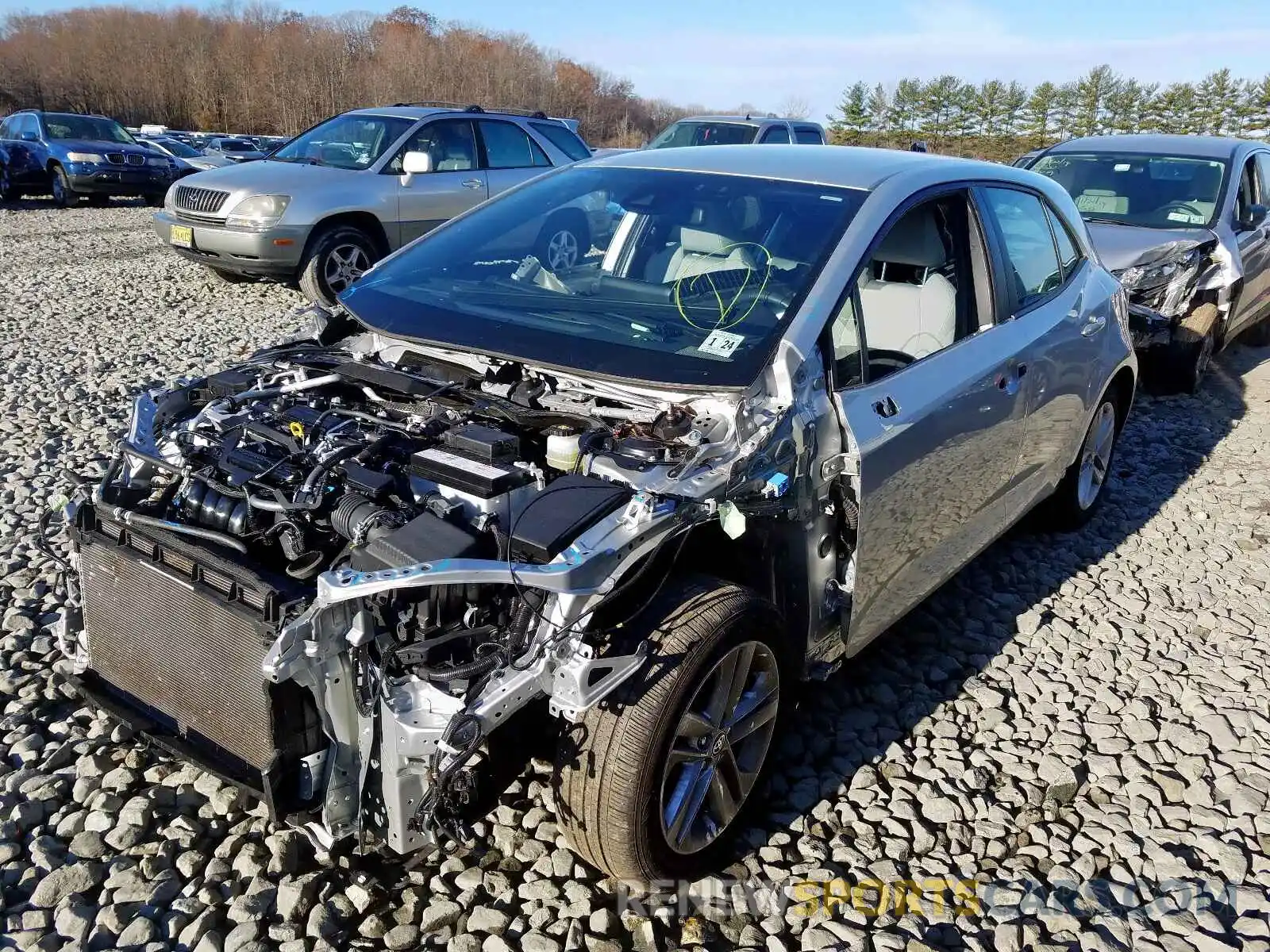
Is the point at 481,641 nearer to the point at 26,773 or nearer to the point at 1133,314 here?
the point at 26,773

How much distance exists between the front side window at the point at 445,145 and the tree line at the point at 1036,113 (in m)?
29.6

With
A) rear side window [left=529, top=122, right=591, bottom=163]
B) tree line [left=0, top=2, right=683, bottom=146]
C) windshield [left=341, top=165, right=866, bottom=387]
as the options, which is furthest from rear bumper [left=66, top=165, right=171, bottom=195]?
tree line [left=0, top=2, right=683, bottom=146]

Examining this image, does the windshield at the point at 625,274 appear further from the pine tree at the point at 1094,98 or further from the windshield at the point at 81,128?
the pine tree at the point at 1094,98

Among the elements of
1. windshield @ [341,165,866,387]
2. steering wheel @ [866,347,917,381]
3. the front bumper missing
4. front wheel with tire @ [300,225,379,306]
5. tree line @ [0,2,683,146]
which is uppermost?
tree line @ [0,2,683,146]

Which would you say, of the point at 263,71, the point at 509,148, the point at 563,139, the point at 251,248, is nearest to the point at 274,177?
the point at 251,248

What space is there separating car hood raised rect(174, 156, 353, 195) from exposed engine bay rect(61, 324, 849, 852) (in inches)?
247

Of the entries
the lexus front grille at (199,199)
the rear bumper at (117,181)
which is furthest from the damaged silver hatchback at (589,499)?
the rear bumper at (117,181)

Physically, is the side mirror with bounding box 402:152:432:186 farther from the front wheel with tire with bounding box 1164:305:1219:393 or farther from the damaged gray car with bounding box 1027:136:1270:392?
the front wheel with tire with bounding box 1164:305:1219:393

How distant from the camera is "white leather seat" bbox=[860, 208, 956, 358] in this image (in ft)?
10.9

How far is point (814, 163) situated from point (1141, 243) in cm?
499

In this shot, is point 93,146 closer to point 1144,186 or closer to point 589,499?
point 1144,186

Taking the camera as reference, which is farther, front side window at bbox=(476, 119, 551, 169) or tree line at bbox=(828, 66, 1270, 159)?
tree line at bbox=(828, 66, 1270, 159)

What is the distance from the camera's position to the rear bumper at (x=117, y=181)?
54.4ft

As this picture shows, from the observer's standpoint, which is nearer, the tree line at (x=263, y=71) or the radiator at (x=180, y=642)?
the radiator at (x=180, y=642)
